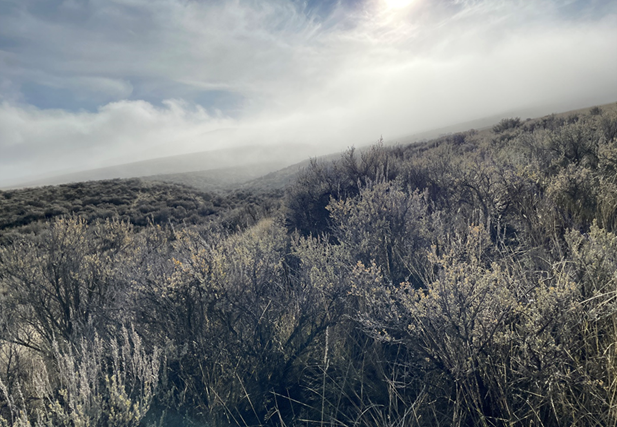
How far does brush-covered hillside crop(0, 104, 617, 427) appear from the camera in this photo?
1.92 m

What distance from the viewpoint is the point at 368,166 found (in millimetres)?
8852

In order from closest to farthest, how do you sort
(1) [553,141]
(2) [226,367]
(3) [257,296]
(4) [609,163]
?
1. (2) [226,367]
2. (3) [257,296]
3. (4) [609,163]
4. (1) [553,141]

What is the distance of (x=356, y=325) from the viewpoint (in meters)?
3.19

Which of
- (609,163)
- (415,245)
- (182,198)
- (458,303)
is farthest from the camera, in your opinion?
(182,198)

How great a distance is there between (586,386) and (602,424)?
0.19 meters

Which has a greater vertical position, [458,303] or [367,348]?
[458,303]

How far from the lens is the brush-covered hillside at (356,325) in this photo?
6.29 feet

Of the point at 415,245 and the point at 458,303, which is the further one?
the point at 415,245

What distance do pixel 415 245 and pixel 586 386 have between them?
230 cm

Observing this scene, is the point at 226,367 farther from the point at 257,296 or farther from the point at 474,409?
the point at 474,409

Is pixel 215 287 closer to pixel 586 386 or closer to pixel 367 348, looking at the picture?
pixel 367 348

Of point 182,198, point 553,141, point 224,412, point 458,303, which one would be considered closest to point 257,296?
point 224,412

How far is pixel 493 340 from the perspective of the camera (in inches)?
79.5

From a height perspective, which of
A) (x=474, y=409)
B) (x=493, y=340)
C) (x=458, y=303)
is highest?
(x=458, y=303)
